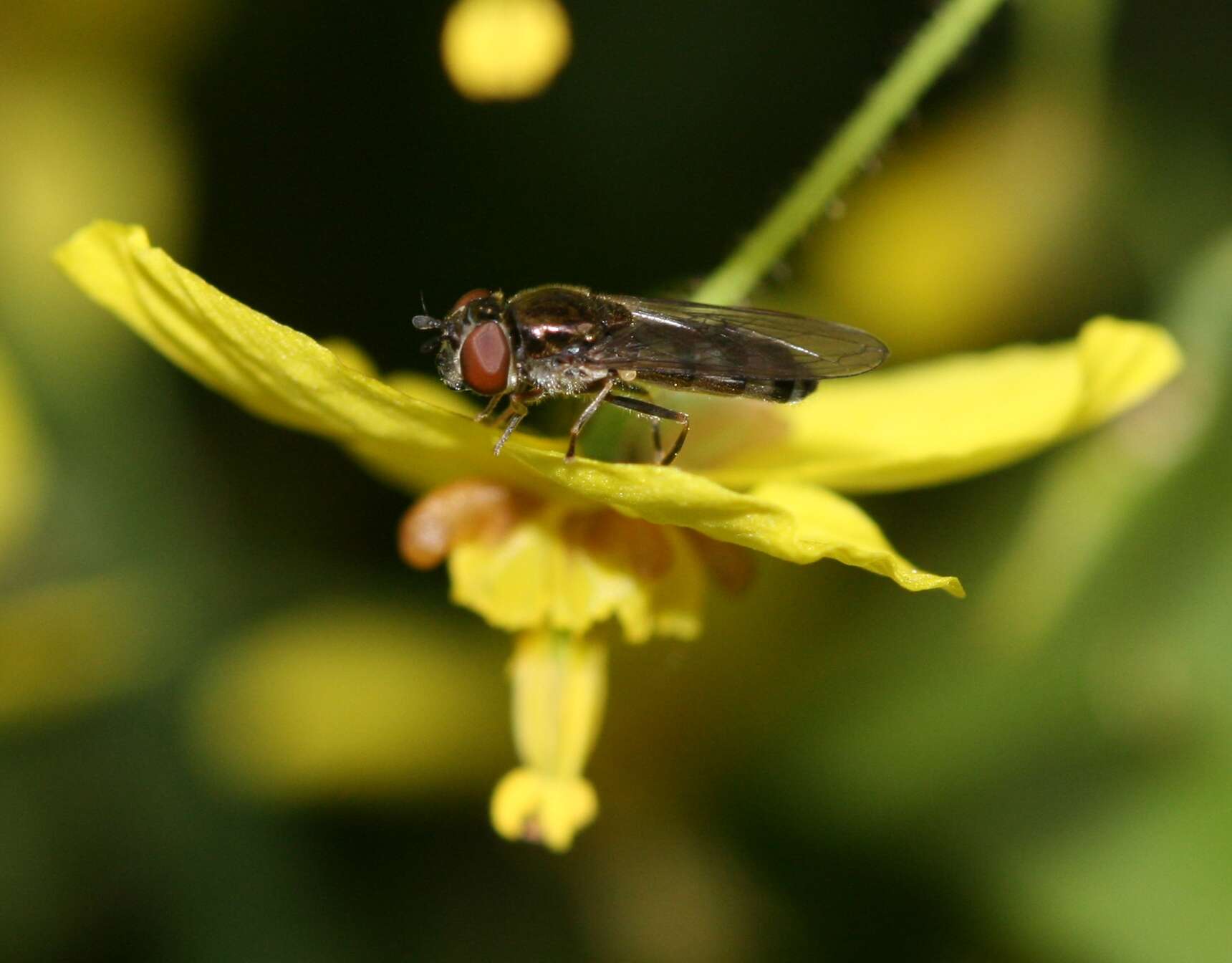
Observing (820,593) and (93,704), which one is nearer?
(93,704)

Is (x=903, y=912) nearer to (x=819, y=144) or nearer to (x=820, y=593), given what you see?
(x=820, y=593)

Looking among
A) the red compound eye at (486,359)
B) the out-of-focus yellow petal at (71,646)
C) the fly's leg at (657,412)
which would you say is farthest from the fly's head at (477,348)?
the out-of-focus yellow petal at (71,646)

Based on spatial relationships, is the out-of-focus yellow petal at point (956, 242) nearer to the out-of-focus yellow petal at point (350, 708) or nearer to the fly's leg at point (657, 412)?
the out-of-focus yellow petal at point (350, 708)

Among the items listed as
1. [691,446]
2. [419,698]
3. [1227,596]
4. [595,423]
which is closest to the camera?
[595,423]

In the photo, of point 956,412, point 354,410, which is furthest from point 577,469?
point 956,412

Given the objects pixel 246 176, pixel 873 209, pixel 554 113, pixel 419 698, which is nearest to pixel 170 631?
pixel 419 698

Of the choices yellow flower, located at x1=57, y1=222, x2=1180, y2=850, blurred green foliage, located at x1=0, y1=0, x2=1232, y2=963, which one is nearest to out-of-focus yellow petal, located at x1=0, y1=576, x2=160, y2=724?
blurred green foliage, located at x1=0, y1=0, x2=1232, y2=963
